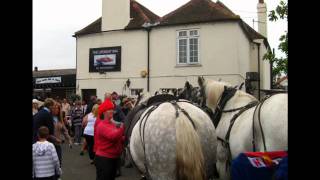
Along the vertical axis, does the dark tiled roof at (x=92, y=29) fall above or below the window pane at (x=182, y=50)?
above

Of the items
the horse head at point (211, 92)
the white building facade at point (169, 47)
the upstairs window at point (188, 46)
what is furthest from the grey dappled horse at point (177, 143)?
the upstairs window at point (188, 46)

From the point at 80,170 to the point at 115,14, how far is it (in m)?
14.1

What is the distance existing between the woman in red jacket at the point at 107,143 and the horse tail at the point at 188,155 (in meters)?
1.82

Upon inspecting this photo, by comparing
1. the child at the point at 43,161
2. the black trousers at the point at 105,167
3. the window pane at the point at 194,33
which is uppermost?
the window pane at the point at 194,33

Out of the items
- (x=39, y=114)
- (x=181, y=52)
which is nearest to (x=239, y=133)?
(x=39, y=114)

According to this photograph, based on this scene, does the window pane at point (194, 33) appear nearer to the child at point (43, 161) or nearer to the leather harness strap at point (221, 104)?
the leather harness strap at point (221, 104)

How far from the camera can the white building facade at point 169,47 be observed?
20.5 metres

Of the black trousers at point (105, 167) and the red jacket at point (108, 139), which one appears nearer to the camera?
the red jacket at point (108, 139)

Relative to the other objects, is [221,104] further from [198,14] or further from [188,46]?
[198,14]

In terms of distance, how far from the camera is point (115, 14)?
75.9 feet

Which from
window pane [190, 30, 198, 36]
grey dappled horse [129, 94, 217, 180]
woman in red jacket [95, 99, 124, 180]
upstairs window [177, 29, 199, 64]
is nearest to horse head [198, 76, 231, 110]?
woman in red jacket [95, 99, 124, 180]
